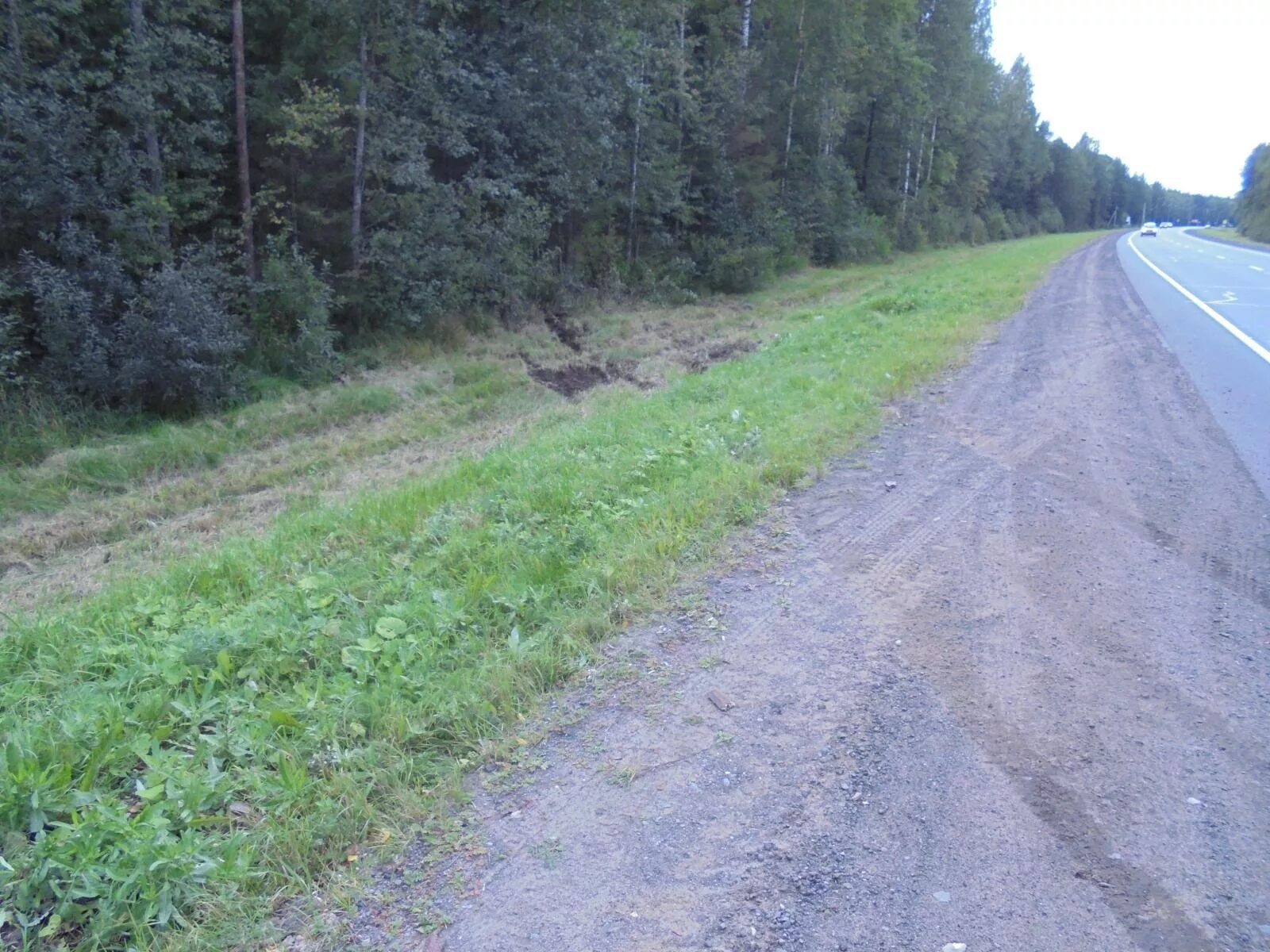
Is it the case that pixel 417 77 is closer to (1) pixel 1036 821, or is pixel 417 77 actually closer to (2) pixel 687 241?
(2) pixel 687 241

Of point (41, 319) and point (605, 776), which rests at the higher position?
point (41, 319)

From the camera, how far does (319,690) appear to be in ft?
13.8

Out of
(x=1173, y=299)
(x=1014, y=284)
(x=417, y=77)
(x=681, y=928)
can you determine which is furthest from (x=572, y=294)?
(x=681, y=928)

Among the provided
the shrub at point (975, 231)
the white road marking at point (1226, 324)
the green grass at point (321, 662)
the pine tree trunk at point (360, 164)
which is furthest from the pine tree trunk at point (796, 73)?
the shrub at point (975, 231)

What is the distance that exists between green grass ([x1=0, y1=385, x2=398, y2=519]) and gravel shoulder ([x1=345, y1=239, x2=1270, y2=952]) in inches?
335

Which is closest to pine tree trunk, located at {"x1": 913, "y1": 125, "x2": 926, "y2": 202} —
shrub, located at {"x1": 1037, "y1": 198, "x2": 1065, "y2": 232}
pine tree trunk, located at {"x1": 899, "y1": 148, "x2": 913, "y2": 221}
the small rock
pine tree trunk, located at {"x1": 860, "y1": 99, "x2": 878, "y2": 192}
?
pine tree trunk, located at {"x1": 899, "y1": 148, "x2": 913, "y2": 221}

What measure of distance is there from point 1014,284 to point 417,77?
14.3 m

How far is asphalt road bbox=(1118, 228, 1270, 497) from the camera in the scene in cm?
865

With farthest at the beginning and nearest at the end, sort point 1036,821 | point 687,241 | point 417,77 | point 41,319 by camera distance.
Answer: point 687,241
point 417,77
point 41,319
point 1036,821

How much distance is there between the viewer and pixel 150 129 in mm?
13391

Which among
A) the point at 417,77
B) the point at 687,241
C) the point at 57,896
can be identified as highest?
the point at 417,77

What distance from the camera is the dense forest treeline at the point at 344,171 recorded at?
494 inches

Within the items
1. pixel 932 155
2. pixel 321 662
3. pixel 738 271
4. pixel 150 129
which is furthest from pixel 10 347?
pixel 932 155

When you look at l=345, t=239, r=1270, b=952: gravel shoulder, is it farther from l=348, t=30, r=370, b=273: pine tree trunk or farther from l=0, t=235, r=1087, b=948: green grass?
l=348, t=30, r=370, b=273: pine tree trunk
